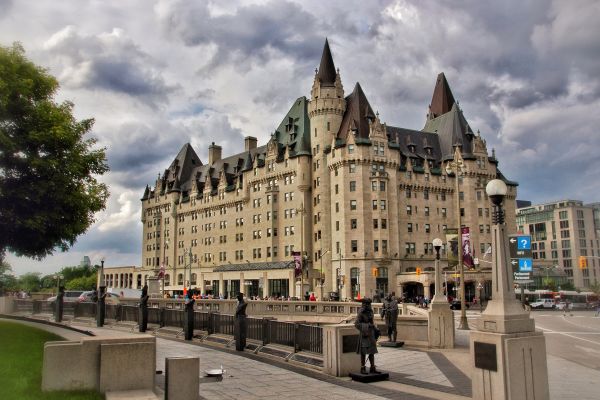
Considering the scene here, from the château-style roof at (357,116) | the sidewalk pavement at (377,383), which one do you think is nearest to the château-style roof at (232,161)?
the château-style roof at (357,116)

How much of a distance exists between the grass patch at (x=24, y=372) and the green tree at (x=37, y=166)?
11035 mm

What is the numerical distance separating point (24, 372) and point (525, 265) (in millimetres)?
26407

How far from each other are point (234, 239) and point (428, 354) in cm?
8256

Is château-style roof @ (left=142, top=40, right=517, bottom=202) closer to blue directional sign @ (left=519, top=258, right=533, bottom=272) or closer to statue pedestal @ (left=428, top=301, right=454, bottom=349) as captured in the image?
blue directional sign @ (left=519, top=258, right=533, bottom=272)

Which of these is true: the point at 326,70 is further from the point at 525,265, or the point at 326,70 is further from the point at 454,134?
the point at 525,265

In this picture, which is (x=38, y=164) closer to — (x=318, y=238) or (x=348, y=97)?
(x=318, y=238)

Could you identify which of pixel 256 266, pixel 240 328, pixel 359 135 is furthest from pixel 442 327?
pixel 256 266

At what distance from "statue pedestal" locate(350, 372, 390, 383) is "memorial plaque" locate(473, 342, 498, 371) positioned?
426cm

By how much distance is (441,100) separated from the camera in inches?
4277

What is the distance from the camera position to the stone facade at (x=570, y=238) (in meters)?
153

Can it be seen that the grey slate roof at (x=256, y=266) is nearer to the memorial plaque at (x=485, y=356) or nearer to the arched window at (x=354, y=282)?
the arched window at (x=354, y=282)

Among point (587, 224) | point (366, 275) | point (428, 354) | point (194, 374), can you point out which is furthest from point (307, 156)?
point (587, 224)

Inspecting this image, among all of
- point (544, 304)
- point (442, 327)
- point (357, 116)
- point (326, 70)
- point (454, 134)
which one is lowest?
point (544, 304)

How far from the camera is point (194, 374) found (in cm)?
1059
